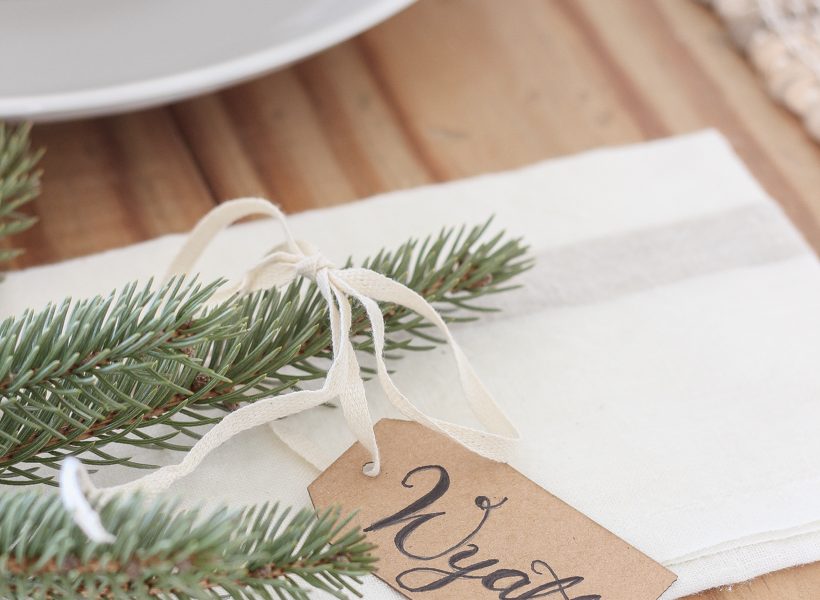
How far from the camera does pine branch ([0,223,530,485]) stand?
1.11 feet

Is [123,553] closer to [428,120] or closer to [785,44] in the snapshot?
[428,120]

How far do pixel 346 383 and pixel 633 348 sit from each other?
0.17 metres

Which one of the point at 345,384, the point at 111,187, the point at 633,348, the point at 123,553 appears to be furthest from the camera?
the point at 111,187

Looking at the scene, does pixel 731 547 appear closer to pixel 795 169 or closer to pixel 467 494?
pixel 467 494

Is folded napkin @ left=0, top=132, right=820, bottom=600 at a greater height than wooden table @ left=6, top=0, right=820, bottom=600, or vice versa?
wooden table @ left=6, top=0, right=820, bottom=600

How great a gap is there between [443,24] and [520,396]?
0.36 metres

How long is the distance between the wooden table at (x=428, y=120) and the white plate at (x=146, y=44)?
9 centimetres

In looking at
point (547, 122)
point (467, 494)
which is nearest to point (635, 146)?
point (547, 122)

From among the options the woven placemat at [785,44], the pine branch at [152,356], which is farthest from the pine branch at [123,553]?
the woven placemat at [785,44]

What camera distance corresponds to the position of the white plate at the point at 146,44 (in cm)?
51

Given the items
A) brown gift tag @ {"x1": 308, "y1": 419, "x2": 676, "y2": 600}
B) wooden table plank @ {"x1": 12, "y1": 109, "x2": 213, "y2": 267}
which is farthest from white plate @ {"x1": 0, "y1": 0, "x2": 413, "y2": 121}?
brown gift tag @ {"x1": 308, "y1": 419, "x2": 676, "y2": 600}

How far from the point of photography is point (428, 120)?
67 centimetres

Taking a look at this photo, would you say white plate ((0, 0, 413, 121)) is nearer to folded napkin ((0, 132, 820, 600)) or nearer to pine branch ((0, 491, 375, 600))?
folded napkin ((0, 132, 820, 600))

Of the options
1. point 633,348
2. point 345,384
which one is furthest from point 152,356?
point 633,348
